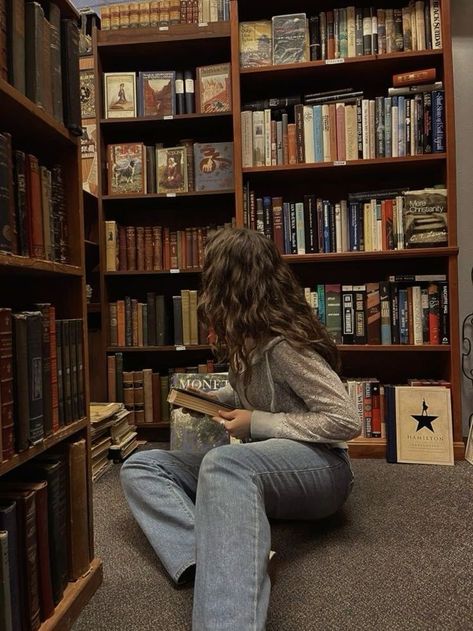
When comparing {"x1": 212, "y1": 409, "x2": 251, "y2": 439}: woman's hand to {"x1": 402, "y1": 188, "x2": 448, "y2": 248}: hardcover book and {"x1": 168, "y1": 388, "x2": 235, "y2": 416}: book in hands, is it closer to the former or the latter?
{"x1": 168, "y1": 388, "x2": 235, "y2": 416}: book in hands

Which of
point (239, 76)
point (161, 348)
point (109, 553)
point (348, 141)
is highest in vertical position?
point (239, 76)

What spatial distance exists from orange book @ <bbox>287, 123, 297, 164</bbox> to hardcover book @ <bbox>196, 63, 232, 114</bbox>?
328 mm

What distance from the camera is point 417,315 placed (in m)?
2.07

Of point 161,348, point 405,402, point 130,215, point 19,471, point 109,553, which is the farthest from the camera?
point 130,215

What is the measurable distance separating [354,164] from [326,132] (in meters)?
0.19

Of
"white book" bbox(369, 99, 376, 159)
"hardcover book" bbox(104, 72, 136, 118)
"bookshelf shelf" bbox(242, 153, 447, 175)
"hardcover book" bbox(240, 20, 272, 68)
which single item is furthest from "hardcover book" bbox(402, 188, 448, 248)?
"hardcover book" bbox(104, 72, 136, 118)

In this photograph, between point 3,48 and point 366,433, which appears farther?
point 366,433

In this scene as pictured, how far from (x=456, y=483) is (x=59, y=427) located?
1.43m

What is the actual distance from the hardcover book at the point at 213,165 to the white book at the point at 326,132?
455 mm

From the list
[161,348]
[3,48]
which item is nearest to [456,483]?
[161,348]

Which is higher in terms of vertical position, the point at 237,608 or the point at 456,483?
the point at 237,608

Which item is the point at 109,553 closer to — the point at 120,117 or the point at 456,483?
the point at 456,483

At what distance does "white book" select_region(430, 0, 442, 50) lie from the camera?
78.8 inches

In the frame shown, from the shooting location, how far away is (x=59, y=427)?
1.01m
